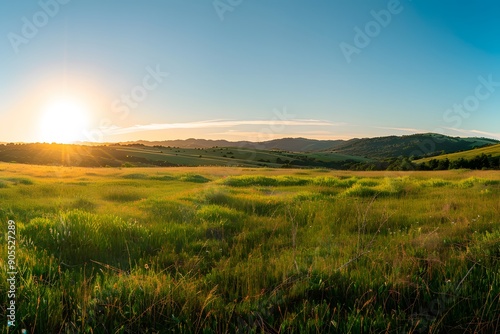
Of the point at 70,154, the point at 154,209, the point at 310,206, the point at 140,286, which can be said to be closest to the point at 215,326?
the point at 140,286

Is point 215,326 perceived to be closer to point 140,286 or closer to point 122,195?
point 140,286

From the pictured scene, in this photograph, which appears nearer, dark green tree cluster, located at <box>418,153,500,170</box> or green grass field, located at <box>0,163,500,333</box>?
green grass field, located at <box>0,163,500,333</box>

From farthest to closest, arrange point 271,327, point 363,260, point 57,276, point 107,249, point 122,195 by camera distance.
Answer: point 122,195 < point 107,249 < point 363,260 < point 57,276 < point 271,327

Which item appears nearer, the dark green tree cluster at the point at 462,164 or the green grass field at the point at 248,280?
the green grass field at the point at 248,280

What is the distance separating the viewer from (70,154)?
85.9 metres

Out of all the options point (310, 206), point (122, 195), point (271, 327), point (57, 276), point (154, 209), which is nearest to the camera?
point (271, 327)

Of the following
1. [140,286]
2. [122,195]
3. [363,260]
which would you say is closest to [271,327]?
[140,286]

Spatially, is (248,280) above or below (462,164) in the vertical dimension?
above

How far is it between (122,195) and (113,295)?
11244mm

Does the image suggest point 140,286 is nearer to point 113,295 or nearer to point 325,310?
point 113,295

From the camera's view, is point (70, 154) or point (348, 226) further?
point (70, 154)

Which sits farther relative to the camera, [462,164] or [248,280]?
[462,164]

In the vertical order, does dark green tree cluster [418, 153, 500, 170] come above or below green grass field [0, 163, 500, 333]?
below

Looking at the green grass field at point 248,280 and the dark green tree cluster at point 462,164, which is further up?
the green grass field at point 248,280
